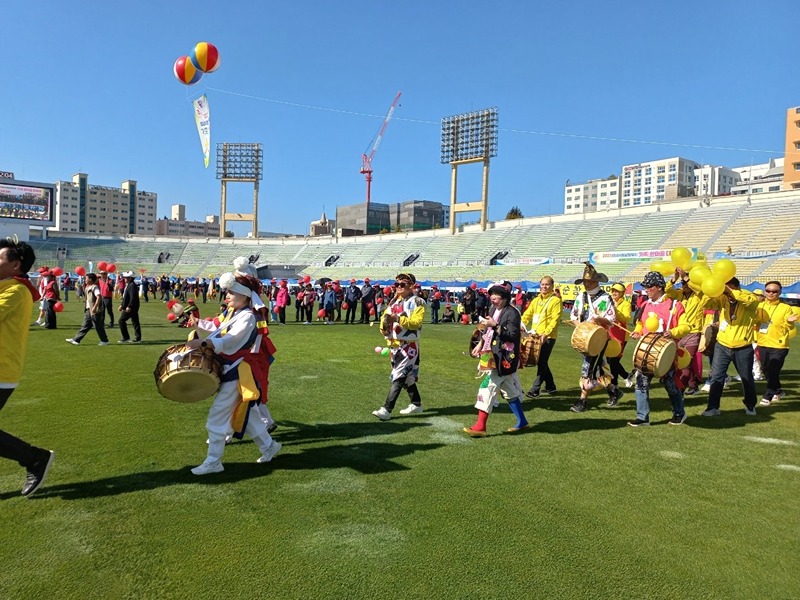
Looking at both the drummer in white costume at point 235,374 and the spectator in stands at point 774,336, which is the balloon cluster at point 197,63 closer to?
the drummer in white costume at point 235,374

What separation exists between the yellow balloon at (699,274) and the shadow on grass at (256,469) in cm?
386

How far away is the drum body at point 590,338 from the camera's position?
7031mm

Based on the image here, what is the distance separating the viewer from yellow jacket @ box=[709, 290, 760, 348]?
7.32m

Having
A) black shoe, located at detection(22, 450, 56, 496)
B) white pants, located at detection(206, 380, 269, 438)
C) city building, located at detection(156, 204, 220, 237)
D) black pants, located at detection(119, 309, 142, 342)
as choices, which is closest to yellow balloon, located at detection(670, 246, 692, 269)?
white pants, located at detection(206, 380, 269, 438)

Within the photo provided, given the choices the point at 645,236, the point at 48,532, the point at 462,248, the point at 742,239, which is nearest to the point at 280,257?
the point at 462,248

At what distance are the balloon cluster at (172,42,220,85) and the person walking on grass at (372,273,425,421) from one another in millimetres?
10954

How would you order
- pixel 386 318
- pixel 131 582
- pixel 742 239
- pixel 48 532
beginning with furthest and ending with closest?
pixel 742 239 → pixel 386 318 → pixel 48 532 → pixel 131 582

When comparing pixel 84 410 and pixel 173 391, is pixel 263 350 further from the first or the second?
pixel 84 410

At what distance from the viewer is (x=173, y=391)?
4.61m

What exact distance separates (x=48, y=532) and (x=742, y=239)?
132 feet

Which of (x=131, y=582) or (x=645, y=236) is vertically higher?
(x=645, y=236)

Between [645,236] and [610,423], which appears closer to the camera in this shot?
[610,423]

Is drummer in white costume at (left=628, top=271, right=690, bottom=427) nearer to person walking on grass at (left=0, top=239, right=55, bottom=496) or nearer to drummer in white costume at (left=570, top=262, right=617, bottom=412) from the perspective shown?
drummer in white costume at (left=570, top=262, right=617, bottom=412)

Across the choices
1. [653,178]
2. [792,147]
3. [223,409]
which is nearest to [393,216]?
[792,147]
